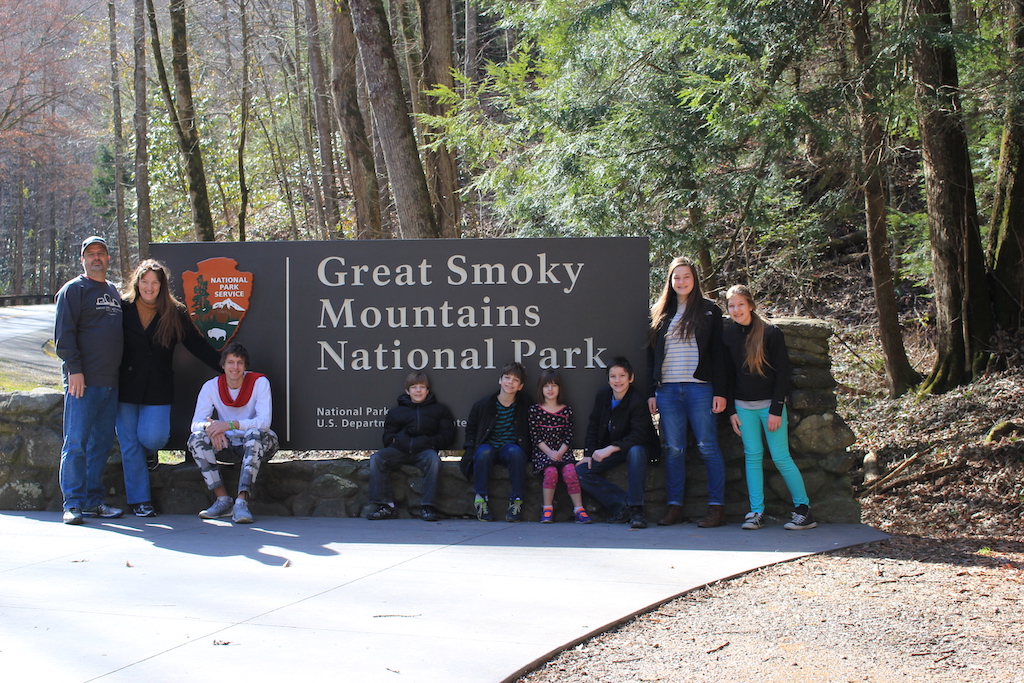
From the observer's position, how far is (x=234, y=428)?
627cm

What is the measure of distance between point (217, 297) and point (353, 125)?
840 cm

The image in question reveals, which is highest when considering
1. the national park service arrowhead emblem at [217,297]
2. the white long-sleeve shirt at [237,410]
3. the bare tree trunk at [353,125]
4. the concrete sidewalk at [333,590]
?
the bare tree trunk at [353,125]

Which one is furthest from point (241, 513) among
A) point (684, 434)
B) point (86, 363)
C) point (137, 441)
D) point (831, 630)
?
point (831, 630)

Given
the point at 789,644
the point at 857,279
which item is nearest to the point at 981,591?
the point at 789,644

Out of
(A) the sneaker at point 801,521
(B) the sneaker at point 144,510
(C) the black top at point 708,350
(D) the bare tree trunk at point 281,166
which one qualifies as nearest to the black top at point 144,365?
(B) the sneaker at point 144,510

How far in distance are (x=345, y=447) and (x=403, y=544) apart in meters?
1.39

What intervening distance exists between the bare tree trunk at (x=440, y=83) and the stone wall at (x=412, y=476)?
545 cm

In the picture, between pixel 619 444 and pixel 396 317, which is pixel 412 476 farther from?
pixel 619 444

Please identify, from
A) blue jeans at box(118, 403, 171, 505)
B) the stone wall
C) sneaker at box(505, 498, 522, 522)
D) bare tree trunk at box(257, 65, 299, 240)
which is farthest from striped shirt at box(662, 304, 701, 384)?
bare tree trunk at box(257, 65, 299, 240)

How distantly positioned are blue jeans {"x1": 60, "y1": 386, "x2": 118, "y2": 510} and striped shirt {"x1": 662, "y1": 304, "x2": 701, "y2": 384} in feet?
12.6

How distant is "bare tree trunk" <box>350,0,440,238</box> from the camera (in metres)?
9.79

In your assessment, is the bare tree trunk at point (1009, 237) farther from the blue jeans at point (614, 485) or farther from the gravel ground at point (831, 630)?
the blue jeans at point (614, 485)

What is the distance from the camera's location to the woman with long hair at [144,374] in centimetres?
634

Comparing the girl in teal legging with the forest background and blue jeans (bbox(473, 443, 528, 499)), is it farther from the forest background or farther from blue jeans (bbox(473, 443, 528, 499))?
the forest background
